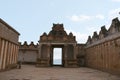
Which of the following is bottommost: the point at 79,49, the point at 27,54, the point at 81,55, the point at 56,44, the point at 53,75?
the point at 53,75

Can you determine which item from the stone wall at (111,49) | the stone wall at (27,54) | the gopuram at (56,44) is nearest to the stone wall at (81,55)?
the gopuram at (56,44)

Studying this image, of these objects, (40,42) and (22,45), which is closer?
(40,42)

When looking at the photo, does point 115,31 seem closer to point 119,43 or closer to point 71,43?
point 119,43

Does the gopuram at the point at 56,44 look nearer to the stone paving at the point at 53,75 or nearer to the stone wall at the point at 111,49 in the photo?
the stone wall at the point at 111,49

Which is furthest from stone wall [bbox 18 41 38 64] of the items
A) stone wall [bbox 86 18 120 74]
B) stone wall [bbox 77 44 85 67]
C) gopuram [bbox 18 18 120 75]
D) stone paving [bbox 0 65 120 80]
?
stone paving [bbox 0 65 120 80]

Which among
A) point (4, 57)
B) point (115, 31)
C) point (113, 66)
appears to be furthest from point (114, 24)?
point (4, 57)

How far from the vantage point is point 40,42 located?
29.8 meters

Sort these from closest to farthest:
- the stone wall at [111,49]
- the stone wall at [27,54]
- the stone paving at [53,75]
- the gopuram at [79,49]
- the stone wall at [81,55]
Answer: the stone paving at [53,75], the stone wall at [111,49], the gopuram at [79,49], the stone wall at [81,55], the stone wall at [27,54]

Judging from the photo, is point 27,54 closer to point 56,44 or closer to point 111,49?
point 56,44

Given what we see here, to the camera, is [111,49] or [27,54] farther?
[27,54]

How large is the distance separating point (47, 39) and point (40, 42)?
61.9 inches

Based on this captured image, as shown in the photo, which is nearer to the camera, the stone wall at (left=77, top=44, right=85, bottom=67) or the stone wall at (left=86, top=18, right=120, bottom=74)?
the stone wall at (left=86, top=18, right=120, bottom=74)

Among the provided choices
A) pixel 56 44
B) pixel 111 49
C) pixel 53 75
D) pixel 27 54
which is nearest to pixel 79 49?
pixel 56 44

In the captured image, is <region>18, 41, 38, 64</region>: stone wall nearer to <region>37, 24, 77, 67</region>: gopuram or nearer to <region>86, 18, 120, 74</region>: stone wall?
<region>37, 24, 77, 67</region>: gopuram
